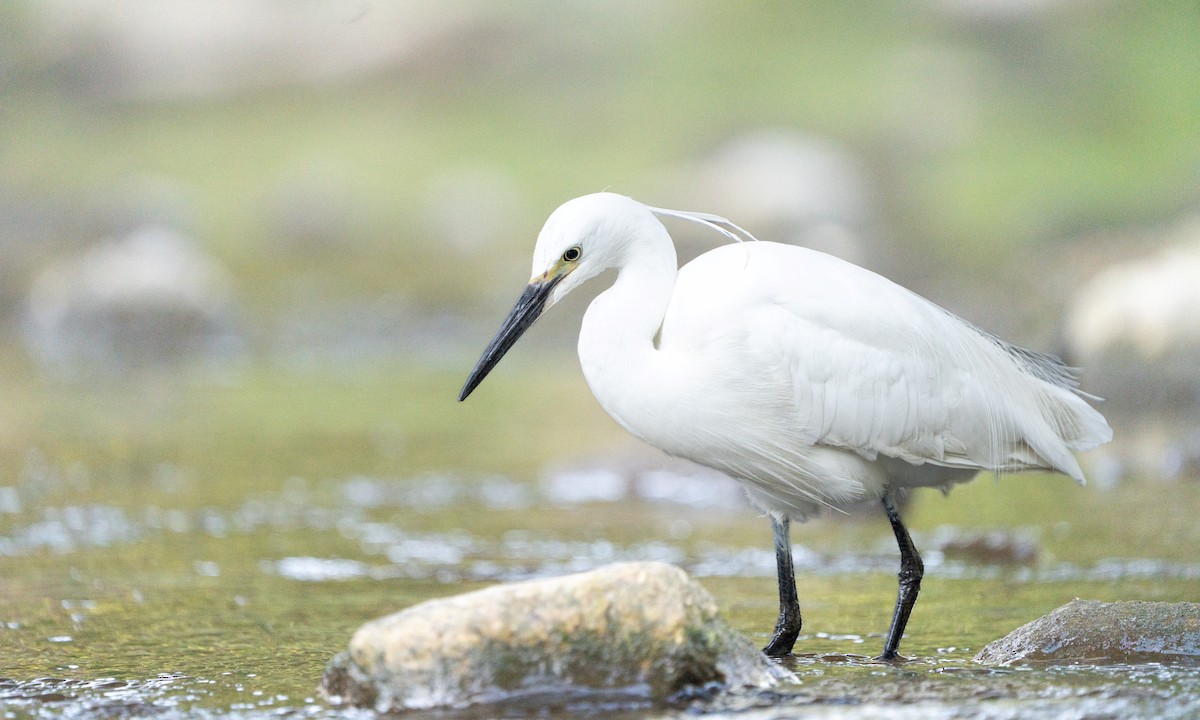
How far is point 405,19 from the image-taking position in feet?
123

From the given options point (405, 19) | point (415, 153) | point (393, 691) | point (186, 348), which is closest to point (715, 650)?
point (393, 691)

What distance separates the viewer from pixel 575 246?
464 centimetres

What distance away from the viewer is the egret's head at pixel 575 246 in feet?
15.1

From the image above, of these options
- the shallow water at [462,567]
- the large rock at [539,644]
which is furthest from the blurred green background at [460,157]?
the large rock at [539,644]

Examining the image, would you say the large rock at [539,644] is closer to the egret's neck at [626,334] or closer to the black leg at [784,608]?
the egret's neck at [626,334]

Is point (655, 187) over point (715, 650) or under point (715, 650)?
over

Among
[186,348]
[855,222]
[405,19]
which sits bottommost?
[186,348]

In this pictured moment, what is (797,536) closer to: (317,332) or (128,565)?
(128,565)

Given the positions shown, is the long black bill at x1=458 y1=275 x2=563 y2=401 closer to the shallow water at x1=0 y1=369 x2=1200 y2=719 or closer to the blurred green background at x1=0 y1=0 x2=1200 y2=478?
the shallow water at x1=0 y1=369 x2=1200 y2=719

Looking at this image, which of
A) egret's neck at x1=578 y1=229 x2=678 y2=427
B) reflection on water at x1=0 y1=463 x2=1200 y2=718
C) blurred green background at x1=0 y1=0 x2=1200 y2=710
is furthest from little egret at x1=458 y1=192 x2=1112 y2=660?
blurred green background at x1=0 y1=0 x2=1200 y2=710

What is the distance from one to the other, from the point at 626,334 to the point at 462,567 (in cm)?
280

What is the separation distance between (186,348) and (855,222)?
1148 centimetres

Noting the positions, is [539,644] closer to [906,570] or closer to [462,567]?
[906,570]

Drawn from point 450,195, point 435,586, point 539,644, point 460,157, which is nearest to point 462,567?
point 435,586
